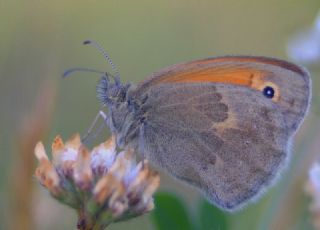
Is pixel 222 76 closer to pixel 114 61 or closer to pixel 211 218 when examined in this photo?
pixel 211 218

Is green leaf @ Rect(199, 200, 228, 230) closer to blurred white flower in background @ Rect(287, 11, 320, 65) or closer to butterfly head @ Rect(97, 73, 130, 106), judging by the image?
butterfly head @ Rect(97, 73, 130, 106)

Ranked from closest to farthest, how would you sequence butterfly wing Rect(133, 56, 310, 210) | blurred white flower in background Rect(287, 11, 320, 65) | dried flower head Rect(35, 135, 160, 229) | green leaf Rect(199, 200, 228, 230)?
1. dried flower head Rect(35, 135, 160, 229)
2. green leaf Rect(199, 200, 228, 230)
3. butterfly wing Rect(133, 56, 310, 210)
4. blurred white flower in background Rect(287, 11, 320, 65)

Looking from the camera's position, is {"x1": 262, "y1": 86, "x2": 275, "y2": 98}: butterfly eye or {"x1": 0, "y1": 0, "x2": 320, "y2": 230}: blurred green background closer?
{"x1": 0, "y1": 0, "x2": 320, "y2": 230}: blurred green background

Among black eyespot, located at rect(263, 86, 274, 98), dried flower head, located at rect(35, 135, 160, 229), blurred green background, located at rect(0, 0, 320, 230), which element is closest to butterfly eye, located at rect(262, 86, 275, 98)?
black eyespot, located at rect(263, 86, 274, 98)

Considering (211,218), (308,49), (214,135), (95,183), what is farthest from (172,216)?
(308,49)

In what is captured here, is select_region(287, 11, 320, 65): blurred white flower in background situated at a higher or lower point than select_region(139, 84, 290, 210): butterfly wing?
higher

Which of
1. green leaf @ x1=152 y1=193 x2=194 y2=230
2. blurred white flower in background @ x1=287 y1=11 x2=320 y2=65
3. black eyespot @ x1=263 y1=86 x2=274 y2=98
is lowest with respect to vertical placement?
green leaf @ x1=152 y1=193 x2=194 y2=230

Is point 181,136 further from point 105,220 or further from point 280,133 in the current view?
point 105,220

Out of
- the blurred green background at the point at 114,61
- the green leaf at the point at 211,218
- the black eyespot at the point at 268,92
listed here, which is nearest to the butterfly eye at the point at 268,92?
the black eyespot at the point at 268,92
